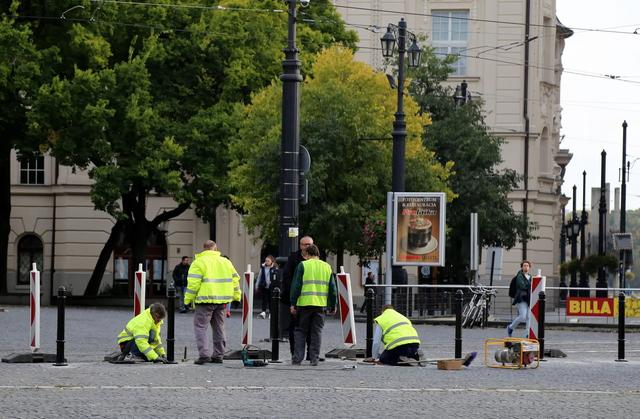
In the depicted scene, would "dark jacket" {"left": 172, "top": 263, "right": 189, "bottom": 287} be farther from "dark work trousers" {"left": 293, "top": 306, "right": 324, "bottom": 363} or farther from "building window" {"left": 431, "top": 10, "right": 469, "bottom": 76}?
"dark work trousers" {"left": 293, "top": 306, "right": 324, "bottom": 363}

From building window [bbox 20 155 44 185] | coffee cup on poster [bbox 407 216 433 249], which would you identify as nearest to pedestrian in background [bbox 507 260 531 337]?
coffee cup on poster [bbox 407 216 433 249]

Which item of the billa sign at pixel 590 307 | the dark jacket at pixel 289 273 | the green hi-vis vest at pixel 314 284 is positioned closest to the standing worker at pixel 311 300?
the green hi-vis vest at pixel 314 284

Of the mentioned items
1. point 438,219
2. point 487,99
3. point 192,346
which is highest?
point 487,99

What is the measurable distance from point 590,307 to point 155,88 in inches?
705

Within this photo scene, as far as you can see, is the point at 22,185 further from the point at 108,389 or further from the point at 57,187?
the point at 108,389

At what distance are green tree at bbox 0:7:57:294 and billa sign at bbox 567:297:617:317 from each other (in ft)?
58.1

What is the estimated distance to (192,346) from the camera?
1107 inches

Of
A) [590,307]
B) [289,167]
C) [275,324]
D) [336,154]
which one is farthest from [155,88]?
[275,324]

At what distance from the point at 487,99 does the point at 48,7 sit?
19642 millimetres

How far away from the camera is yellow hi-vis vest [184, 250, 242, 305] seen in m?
22.0

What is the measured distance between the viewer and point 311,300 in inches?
858

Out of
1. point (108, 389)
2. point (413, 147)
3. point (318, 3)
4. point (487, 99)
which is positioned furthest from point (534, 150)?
point (108, 389)

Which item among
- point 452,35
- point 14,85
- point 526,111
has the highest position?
point 452,35

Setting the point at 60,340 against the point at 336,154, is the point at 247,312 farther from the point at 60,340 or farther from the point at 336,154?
the point at 336,154
